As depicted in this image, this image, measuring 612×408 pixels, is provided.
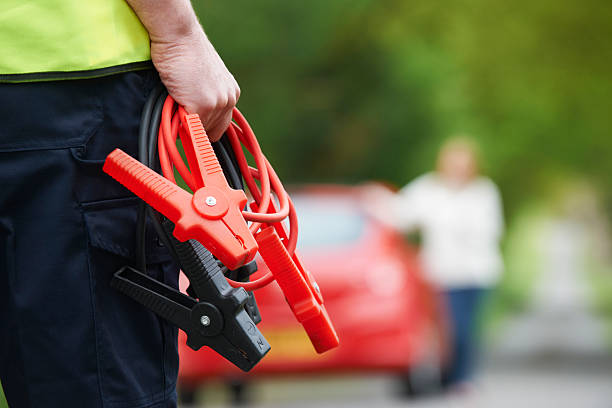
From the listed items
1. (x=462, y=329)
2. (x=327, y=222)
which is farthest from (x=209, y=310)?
A: (x=462, y=329)

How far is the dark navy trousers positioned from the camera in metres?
1.61

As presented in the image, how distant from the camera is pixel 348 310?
7258 millimetres

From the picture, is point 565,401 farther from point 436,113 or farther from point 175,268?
point 436,113

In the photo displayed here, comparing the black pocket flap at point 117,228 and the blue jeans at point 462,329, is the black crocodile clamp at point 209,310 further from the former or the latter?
the blue jeans at point 462,329

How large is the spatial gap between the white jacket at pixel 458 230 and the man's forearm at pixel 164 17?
7.31 meters

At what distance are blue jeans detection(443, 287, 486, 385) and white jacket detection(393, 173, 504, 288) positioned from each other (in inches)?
3.8

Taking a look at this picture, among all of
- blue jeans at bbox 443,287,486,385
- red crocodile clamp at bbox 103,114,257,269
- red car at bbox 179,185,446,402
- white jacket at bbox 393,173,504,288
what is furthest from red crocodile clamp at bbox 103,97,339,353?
white jacket at bbox 393,173,504,288

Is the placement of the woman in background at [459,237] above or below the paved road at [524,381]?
above

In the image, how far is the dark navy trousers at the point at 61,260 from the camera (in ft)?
5.27

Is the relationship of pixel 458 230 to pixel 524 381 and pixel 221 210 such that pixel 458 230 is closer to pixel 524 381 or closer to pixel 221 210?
pixel 524 381

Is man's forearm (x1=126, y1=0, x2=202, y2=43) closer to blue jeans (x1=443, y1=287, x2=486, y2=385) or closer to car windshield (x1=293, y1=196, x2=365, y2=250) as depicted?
car windshield (x1=293, y1=196, x2=365, y2=250)

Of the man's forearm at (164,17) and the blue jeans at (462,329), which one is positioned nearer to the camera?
the man's forearm at (164,17)

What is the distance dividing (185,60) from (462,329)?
732 centimetres

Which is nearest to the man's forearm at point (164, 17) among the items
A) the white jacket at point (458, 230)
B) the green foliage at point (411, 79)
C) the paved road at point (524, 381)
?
the paved road at point (524, 381)
